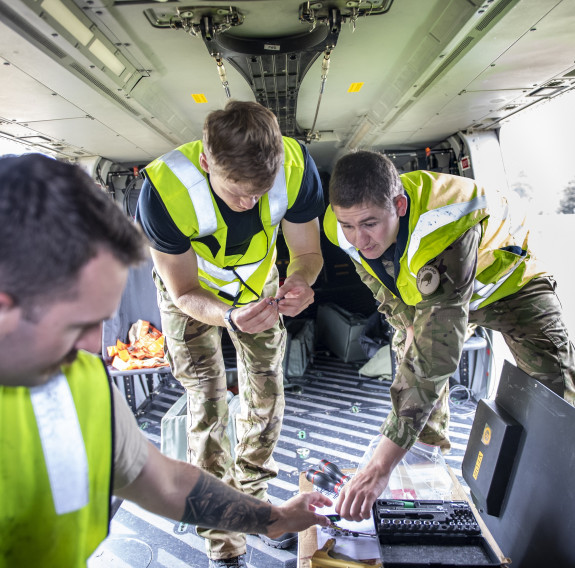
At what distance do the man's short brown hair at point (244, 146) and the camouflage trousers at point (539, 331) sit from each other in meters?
1.46

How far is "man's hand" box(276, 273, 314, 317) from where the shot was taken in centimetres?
196

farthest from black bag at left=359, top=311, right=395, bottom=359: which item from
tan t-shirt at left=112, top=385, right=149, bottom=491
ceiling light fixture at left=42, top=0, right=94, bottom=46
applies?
tan t-shirt at left=112, top=385, right=149, bottom=491

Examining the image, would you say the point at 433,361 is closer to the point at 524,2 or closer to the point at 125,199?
the point at 524,2

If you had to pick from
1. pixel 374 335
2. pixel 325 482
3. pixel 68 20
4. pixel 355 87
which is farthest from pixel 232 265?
pixel 374 335

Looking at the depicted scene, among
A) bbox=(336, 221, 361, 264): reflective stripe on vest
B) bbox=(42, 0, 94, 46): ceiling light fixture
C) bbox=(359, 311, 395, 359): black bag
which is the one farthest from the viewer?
bbox=(359, 311, 395, 359): black bag

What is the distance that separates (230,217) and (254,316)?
1.57 ft

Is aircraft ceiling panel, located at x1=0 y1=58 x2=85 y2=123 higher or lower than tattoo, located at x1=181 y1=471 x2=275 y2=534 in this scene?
higher

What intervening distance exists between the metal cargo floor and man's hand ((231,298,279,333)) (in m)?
1.37

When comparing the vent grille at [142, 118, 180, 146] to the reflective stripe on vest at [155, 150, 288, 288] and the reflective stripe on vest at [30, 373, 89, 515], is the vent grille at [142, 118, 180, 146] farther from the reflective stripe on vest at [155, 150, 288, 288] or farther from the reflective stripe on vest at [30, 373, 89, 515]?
the reflective stripe on vest at [30, 373, 89, 515]

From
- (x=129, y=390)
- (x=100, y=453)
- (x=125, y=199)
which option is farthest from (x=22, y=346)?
(x=125, y=199)

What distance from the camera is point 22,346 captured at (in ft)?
2.53

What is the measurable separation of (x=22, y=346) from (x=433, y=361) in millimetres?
1418

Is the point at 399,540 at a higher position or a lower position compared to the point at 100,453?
lower

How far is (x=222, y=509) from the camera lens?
4.29ft
